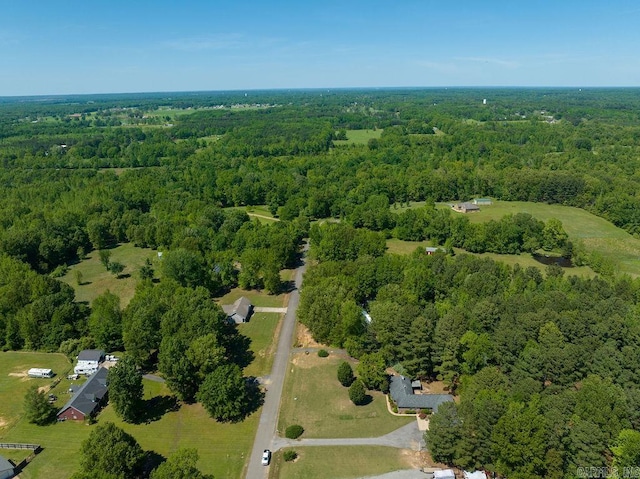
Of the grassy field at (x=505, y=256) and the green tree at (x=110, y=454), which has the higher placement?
the green tree at (x=110, y=454)

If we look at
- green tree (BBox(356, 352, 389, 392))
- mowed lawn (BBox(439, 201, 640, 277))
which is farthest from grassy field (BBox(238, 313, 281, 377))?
mowed lawn (BBox(439, 201, 640, 277))

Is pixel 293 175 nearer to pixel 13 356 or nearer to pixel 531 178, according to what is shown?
pixel 531 178

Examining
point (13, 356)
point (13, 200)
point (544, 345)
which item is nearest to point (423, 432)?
point (544, 345)

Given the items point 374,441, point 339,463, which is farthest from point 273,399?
point 374,441

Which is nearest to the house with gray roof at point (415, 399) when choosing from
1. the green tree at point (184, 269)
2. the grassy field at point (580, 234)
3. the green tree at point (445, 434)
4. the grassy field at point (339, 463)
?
the grassy field at point (339, 463)

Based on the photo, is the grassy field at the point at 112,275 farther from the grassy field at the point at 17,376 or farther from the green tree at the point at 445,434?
the green tree at the point at 445,434

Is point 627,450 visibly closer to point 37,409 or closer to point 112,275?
point 37,409
